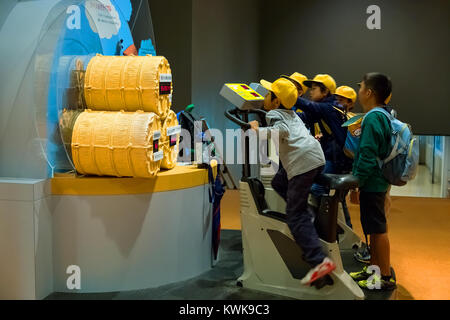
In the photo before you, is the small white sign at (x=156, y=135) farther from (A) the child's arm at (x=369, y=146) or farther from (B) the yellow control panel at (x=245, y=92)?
(A) the child's arm at (x=369, y=146)

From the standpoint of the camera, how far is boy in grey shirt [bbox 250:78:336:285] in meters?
3.22

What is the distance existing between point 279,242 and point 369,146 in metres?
0.84

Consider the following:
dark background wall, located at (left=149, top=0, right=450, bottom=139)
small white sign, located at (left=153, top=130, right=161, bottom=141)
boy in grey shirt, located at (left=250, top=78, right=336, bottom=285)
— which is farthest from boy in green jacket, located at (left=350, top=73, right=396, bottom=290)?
dark background wall, located at (left=149, top=0, right=450, bottom=139)

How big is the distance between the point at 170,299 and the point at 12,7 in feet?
7.14

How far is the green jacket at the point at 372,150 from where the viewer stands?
342 cm

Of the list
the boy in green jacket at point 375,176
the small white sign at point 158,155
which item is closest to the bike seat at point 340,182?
the boy in green jacket at point 375,176

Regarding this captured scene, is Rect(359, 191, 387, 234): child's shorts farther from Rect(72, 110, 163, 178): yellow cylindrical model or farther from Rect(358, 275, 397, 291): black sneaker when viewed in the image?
Rect(72, 110, 163, 178): yellow cylindrical model

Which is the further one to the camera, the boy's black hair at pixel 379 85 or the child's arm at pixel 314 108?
the child's arm at pixel 314 108

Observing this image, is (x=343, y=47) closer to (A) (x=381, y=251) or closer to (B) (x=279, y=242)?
(A) (x=381, y=251)

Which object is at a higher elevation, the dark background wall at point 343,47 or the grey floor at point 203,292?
the dark background wall at point 343,47

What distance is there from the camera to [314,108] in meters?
4.23

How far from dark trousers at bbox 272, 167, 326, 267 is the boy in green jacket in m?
0.37

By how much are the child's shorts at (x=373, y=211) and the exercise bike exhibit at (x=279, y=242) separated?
212 millimetres

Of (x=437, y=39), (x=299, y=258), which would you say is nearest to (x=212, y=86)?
(x=437, y=39)
